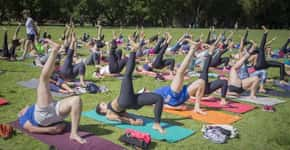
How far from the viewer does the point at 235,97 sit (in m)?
9.74

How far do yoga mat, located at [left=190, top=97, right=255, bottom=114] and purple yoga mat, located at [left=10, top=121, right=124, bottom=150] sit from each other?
4.11 metres

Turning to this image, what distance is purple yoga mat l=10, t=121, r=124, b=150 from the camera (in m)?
5.24

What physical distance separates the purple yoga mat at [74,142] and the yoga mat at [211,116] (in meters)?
2.71

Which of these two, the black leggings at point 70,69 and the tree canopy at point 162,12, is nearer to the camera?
the black leggings at point 70,69

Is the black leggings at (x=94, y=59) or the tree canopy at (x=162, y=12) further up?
the tree canopy at (x=162, y=12)

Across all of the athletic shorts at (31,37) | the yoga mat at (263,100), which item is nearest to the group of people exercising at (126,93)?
the yoga mat at (263,100)

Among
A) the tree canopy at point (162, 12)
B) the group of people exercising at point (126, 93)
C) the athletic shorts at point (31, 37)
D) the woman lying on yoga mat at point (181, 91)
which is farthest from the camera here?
the tree canopy at point (162, 12)

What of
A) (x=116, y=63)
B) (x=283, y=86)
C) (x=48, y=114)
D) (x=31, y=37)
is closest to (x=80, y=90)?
(x=116, y=63)

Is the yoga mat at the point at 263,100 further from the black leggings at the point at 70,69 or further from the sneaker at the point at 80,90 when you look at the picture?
the black leggings at the point at 70,69

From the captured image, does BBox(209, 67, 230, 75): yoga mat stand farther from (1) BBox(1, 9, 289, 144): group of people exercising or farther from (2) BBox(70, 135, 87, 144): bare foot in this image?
(2) BBox(70, 135, 87, 144): bare foot

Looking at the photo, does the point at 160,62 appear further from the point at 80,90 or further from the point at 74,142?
the point at 74,142

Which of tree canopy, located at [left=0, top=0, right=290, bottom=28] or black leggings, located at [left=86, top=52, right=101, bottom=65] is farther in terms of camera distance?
tree canopy, located at [left=0, top=0, right=290, bottom=28]

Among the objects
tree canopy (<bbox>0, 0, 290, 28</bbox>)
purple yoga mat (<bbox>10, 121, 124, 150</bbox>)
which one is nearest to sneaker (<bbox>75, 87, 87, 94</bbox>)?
purple yoga mat (<bbox>10, 121, 124, 150</bbox>)

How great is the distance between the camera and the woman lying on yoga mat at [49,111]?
5.15 metres
